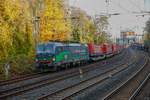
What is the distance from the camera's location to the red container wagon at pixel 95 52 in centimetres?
5684

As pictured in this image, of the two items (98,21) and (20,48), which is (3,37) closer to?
(20,48)

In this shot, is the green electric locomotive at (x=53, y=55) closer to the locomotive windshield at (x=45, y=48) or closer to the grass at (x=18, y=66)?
the locomotive windshield at (x=45, y=48)

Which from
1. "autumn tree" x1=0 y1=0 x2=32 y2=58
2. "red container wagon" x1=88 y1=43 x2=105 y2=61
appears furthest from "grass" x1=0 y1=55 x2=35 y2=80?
"red container wagon" x1=88 y1=43 x2=105 y2=61

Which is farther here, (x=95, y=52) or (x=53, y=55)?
(x=95, y=52)

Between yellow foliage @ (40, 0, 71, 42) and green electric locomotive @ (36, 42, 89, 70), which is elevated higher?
yellow foliage @ (40, 0, 71, 42)

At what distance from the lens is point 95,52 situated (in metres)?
59.7

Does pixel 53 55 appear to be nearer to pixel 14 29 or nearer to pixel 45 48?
pixel 45 48

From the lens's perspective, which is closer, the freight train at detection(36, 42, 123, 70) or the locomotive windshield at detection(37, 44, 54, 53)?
the freight train at detection(36, 42, 123, 70)

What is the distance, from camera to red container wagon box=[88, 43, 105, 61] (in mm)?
56844

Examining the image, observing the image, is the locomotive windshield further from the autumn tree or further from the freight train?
the autumn tree

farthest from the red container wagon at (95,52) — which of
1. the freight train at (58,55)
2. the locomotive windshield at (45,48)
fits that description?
the locomotive windshield at (45,48)

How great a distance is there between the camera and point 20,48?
46844mm

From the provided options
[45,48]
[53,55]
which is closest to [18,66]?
[45,48]

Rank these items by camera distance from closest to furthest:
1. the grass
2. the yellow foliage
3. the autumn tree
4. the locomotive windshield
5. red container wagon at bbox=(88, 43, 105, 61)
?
1. the grass
2. the locomotive windshield
3. the autumn tree
4. the yellow foliage
5. red container wagon at bbox=(88, 43, 105, 61)
